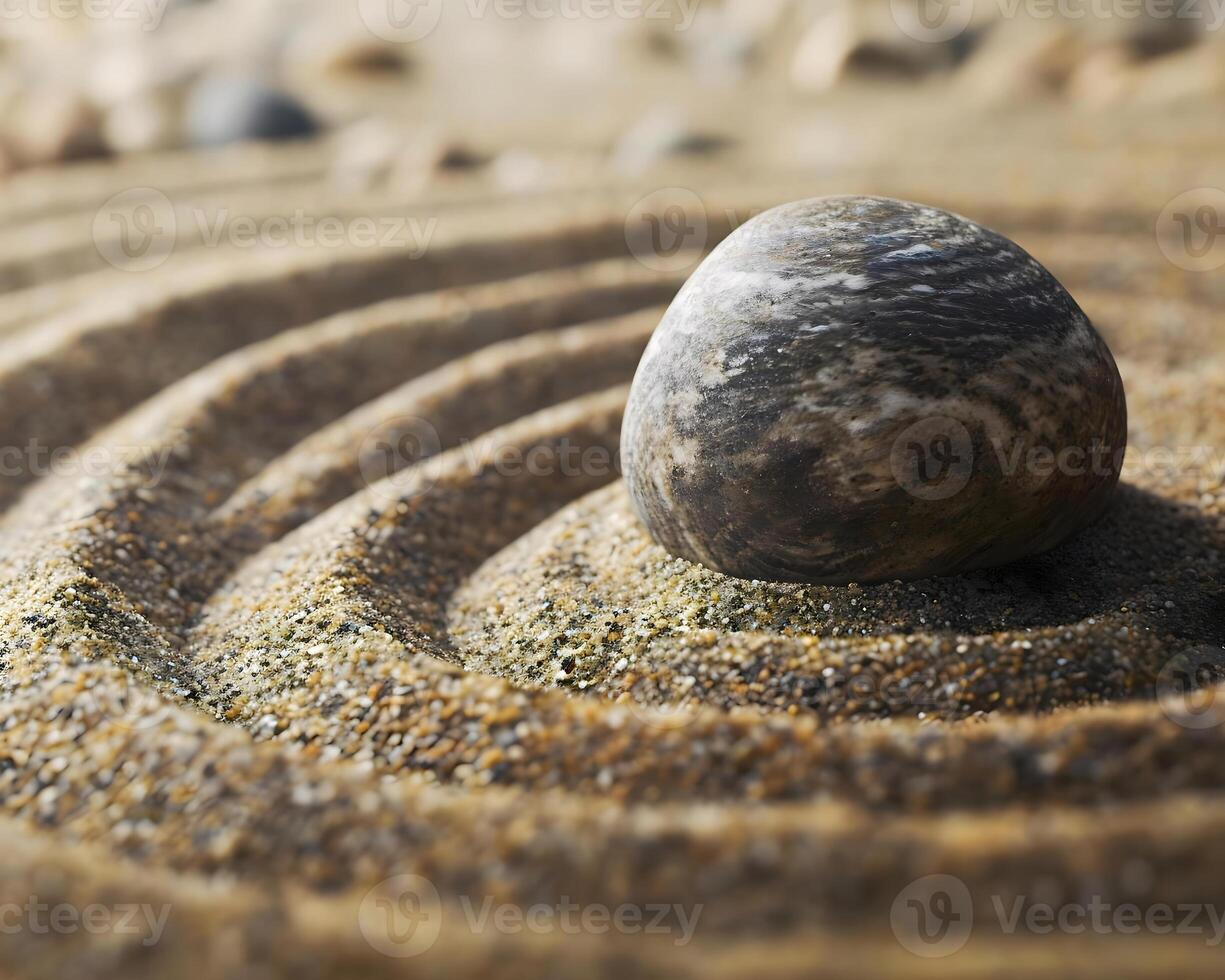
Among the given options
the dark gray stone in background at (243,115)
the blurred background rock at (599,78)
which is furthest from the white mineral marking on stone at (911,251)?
the dark gray stone in background at (243,115)

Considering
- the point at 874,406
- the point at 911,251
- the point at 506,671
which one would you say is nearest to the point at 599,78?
the point at 911,251

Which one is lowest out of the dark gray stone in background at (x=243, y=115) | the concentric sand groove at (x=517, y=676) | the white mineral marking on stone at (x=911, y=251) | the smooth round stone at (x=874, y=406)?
the concentric sand groove at (x=517, y=676)

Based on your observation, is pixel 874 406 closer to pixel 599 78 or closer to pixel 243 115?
pixel 243 115

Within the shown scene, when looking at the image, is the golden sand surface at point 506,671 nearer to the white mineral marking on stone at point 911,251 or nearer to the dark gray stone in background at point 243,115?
the white mineral marking on stone at point 911,251

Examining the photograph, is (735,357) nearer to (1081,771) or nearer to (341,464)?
(1081,771)

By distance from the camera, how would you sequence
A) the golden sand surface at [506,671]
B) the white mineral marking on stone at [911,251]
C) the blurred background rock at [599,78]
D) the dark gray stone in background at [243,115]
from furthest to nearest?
1. the dark gray stone in background at [243,115]
2. the blurred background rock at [599,78]
3. the white mineral marking on stone at [911,251]
4. the golden sand surface at [506,671]

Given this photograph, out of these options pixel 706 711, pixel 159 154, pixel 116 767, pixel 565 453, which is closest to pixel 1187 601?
pixel 706 711
